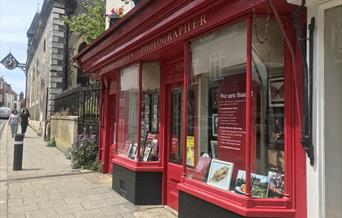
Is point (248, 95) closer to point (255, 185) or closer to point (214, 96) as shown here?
point (255, 185)

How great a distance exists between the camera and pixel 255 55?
4461 mm

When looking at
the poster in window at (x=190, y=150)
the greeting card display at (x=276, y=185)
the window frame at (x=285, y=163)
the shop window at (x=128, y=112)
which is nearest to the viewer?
the window frame at (x=285, y=163)

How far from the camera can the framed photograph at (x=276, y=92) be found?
4324mm

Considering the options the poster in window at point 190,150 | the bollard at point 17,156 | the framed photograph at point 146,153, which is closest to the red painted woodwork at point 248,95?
the poster in window at point 190,150

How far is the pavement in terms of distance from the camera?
268 inches

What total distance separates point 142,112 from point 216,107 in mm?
2748

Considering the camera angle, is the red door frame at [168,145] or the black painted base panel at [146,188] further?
the black painted base panel at [146,188]

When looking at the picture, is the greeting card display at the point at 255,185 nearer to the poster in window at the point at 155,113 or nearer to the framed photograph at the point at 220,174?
the framed photograph at the point at 220,174

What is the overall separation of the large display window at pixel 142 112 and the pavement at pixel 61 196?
0.93 metres

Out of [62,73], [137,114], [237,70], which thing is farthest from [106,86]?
[62,73]

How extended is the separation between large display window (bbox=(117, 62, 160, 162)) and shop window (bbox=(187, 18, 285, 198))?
6.48ft

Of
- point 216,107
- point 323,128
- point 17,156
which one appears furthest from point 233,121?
point 17,156

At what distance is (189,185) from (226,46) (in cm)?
179

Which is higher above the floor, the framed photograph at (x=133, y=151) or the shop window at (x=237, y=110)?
the shop window at (x=237, y=110)
